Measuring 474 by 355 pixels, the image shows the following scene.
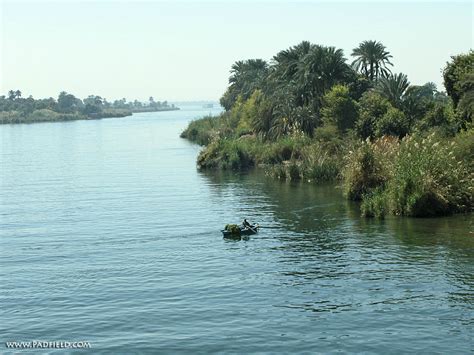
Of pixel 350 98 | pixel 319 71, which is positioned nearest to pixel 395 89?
pixel 350 98

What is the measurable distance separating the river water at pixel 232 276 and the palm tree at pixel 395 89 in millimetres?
17736

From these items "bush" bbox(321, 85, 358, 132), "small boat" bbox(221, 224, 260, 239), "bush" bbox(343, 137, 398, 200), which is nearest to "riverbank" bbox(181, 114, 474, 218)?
"bush" bbox(343, 137, 398, 200)

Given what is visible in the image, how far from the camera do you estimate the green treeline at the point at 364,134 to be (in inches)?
1657

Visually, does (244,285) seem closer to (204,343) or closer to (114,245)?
(204,343)

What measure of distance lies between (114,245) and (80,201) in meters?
17.7

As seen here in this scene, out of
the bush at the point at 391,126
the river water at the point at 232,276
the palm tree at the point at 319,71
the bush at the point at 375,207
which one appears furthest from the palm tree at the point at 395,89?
the bush at the point at 375,207

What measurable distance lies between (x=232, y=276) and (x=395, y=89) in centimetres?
4388

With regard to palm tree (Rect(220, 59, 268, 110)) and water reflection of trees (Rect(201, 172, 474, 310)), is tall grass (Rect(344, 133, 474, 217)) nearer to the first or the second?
water reflection of trees (Rect(201, 172, 474, 310))

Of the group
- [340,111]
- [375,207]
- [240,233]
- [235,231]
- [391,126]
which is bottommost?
[240,233]

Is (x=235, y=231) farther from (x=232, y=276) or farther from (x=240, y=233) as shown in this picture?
(x=232, y=276)

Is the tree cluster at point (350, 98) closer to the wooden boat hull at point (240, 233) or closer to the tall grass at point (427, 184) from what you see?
the tall grass at point (427, 184)

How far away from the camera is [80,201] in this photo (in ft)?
176

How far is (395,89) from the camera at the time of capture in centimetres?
6862

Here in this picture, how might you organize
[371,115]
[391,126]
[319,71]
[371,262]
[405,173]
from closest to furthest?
[371,262], [405,173], [391,126], [371,115], [319,71]
